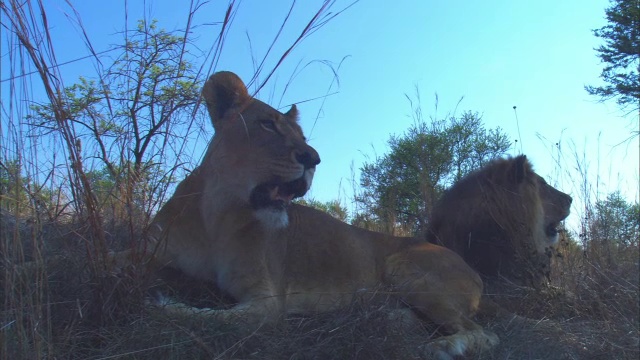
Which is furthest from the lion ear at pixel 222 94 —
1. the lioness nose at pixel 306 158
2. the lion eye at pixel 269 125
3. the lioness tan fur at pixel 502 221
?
the lioness tan fur at pixel 502 221

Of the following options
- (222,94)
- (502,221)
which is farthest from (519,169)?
(222,94)

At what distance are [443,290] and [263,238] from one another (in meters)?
1.28

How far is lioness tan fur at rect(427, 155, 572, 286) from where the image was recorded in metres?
5.39

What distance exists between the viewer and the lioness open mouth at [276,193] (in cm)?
386

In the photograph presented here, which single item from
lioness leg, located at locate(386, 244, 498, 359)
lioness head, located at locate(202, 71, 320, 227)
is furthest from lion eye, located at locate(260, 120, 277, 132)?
lioness leg, located at locate(386, 244, 498, 359)

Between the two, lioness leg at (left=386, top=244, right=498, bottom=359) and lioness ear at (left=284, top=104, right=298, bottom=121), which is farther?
lioness ear at (left=284, top=104, right=298, bottom=121)

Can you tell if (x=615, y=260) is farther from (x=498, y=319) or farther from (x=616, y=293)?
(x=498, y=319)

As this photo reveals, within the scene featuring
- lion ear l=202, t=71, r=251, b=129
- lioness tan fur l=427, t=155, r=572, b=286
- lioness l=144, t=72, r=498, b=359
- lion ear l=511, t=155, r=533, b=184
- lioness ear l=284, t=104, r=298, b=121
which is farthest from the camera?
lion ear l=511, t=155, r=533, b=184

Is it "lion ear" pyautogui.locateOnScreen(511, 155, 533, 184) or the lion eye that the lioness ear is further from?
"lion ear" pyautogui.locateOnScreen(511, 155, 533, 184)

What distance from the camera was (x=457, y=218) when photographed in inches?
224

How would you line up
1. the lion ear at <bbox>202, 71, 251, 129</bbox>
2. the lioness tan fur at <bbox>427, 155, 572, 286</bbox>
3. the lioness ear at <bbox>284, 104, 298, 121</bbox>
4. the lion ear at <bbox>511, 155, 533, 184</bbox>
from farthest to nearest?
the lion ear at <bbox>511, 155, 533, 184</bbox> → the lioness tan fur at <bbox>427, 155, 572, 286</bbox> → the lioness ear at <bbox>284, 104, 298, 121</bbox> → the lion ear at <bbox>202, 71, 251, 129</bbox>

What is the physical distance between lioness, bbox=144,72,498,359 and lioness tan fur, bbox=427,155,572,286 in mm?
1039

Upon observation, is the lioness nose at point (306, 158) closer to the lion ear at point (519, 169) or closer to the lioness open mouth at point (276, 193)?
the lioness open mouth at point (276, 193)

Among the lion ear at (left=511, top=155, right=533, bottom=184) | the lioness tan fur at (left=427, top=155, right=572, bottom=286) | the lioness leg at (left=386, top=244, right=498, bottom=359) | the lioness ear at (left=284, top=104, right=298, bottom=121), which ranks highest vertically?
the lioness ear at (left=284, top=104, right=298, bottom=121)
